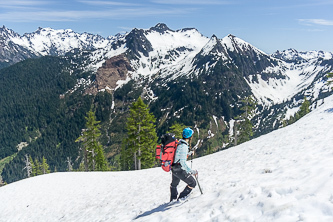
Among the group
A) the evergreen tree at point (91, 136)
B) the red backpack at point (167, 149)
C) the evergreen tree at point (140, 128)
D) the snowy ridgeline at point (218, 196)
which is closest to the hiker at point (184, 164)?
the red backpack at point (167, 149)

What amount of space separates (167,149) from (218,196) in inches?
116

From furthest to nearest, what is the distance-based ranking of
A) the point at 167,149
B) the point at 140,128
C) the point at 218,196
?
the point at 140,128
the point at 167,149
the point at 218,196

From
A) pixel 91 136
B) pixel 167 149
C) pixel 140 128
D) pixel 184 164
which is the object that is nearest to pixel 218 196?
pixel 184 164

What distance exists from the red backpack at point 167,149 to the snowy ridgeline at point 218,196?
2.06m

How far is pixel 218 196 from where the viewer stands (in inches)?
362

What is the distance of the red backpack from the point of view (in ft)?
30.5

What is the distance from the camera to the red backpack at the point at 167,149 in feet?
30.5

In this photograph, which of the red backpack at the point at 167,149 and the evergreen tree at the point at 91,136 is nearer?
the red backpack at the point at 167,149

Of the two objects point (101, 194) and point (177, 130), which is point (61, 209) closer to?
point (101, 194)

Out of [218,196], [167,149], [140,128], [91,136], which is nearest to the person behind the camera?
[218,196]

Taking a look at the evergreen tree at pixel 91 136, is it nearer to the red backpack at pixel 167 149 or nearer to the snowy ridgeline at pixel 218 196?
the snowy ridgeline at pixel 218 196

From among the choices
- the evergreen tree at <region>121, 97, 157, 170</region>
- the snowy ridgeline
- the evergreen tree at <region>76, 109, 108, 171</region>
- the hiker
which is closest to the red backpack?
the hiker

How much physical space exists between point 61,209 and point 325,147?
20.3m

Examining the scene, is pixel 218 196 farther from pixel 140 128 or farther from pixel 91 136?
pixel 91 136
